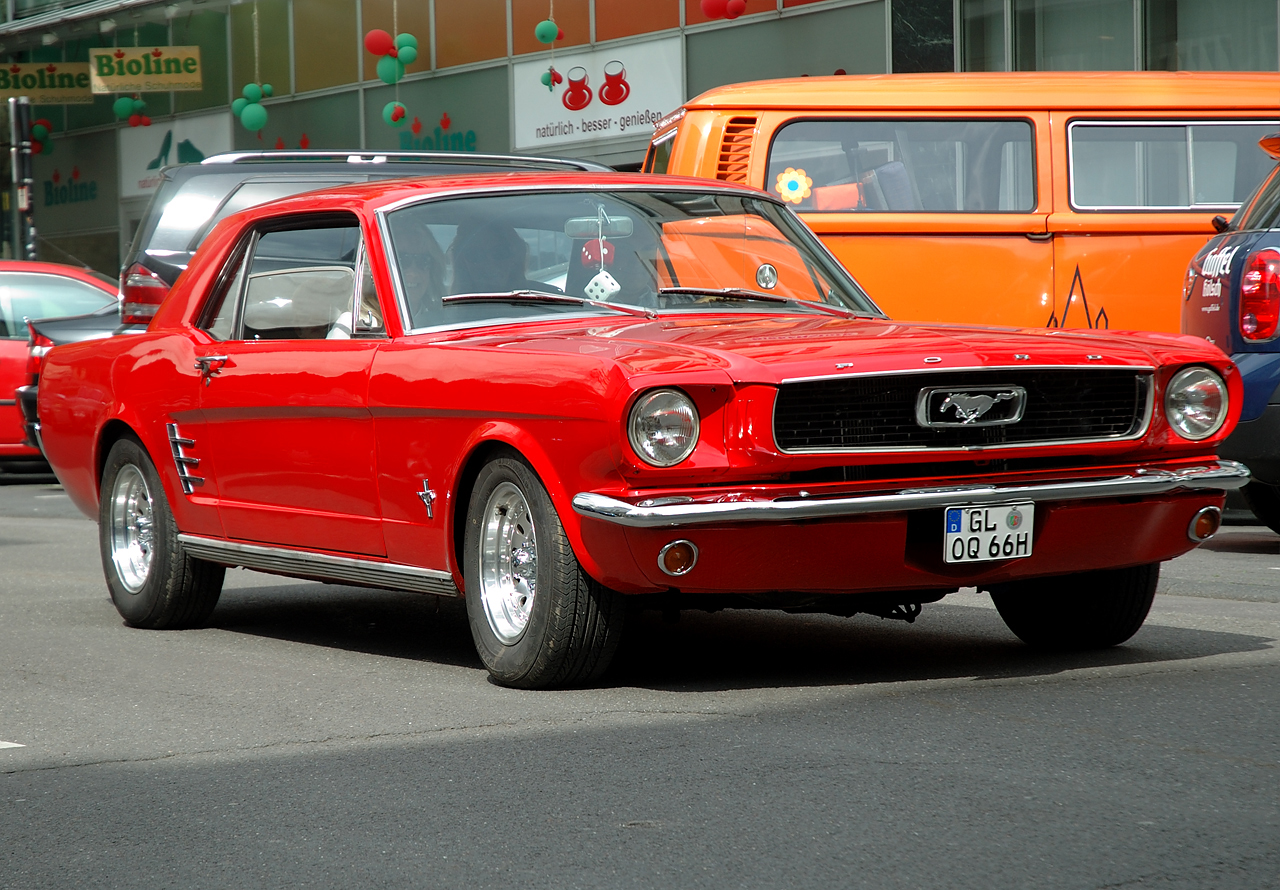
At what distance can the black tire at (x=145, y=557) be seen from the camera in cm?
696

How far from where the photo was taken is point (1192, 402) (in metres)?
5.39

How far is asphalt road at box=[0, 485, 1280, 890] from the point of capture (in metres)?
3.47

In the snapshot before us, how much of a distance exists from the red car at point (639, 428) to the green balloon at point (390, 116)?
58.4ft

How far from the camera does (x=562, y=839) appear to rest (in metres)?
3.64

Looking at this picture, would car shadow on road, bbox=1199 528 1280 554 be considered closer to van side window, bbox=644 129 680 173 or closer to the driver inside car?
van side window, bbox=644 129 680 173

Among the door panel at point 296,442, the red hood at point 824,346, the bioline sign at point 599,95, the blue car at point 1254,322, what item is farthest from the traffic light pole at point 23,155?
the red hood at point 824,346

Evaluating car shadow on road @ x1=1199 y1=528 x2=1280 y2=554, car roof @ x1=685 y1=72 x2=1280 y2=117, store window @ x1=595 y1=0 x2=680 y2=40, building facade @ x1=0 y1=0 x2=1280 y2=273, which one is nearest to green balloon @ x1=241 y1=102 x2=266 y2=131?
building facade @ x1=0 y1=0 x2=1280 y2=273

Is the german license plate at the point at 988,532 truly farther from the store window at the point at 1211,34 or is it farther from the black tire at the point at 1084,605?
the store window at the point at 1211,34

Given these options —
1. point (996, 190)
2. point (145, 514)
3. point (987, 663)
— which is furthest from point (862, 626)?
point (996, 190)

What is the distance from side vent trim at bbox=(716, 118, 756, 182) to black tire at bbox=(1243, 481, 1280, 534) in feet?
10.9

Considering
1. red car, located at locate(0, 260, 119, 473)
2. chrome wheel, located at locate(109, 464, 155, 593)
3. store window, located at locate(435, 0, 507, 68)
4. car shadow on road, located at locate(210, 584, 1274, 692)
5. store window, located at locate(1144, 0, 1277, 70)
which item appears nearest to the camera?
car shadow on road, located at locate(210, 584, 1274, 692)

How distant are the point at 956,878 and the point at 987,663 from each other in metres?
2.39

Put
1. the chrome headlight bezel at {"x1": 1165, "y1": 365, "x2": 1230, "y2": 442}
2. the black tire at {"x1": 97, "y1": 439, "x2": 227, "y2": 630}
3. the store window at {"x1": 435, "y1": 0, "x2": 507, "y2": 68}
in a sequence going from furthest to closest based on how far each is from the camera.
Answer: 1. the store window at {"x1": 435, "y1": 0, "x2": 507, "y2": 68}
2. the black tire at {"x1": 97, "y1": 439, "x2": 227, "y2": 630}
3. the chrome headlight bezel at {"x1": 1165, "y1": 365, "x2": 1230, "y2": 442}

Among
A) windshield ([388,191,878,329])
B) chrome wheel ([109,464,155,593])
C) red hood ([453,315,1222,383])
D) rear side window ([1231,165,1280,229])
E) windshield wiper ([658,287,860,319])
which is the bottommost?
chrome wheel ([109,464,155,593])
